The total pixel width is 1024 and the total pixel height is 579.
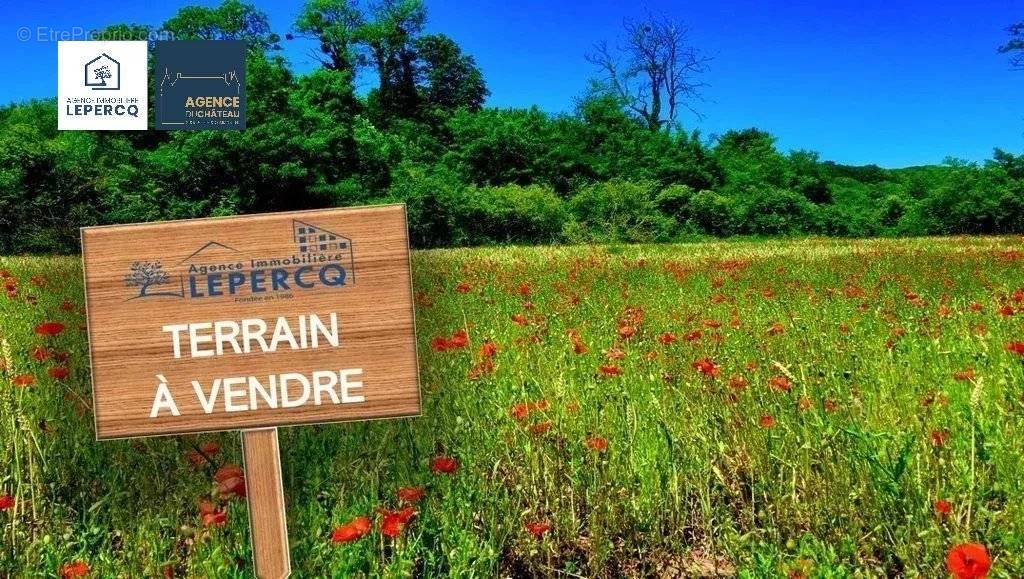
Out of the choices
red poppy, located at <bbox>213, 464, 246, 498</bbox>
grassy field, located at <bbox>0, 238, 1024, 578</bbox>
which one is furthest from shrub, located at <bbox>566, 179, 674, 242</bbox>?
red poppy, located at <bbox>213, 464, 246, 498</bbox>

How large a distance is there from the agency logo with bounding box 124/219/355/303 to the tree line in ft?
66.0

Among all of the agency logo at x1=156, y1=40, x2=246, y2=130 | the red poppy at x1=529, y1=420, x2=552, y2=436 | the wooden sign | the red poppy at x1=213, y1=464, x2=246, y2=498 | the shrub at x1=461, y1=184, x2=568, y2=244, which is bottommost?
the red poppy at x1=213, y1=464, x2=246, y2=498

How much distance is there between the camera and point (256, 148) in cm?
2617

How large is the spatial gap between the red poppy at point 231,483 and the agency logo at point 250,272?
0.50 m

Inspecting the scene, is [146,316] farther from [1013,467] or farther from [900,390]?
[900,390]

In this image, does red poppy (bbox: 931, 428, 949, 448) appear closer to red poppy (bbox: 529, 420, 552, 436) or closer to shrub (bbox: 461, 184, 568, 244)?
red poppy (bbox: 529, 420, 552, 436)

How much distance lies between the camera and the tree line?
83.0ft

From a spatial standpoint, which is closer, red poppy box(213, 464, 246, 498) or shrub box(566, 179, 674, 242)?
red poppy box(213, 464, 246, 498)

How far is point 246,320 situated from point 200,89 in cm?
2501

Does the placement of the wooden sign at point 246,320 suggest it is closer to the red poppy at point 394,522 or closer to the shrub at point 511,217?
the red poppy at point 394,522

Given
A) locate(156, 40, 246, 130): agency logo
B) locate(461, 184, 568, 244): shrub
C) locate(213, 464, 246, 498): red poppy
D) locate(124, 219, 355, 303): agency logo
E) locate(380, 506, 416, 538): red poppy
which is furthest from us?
locate(461, 184, 568, 244): shrub

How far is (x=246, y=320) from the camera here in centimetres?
166

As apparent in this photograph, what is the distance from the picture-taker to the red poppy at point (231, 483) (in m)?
1.88

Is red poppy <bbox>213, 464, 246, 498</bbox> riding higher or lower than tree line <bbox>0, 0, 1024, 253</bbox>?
lower
